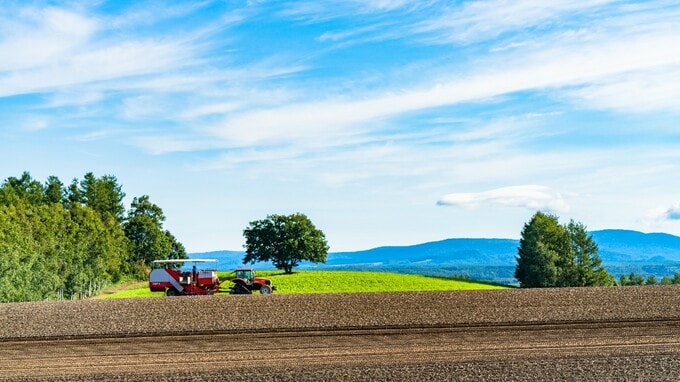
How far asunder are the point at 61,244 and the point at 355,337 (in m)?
33.5

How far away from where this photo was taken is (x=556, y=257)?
→ 75500 millimetres

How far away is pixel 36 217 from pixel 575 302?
39.0 m

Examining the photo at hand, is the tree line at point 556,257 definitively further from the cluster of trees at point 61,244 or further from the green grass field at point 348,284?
the cluster of trees at point 61,244

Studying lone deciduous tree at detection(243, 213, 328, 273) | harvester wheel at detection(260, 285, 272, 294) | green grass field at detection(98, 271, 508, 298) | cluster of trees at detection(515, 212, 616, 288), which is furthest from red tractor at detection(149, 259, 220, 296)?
cluster of trees at detection(515, 212, 616, 288)

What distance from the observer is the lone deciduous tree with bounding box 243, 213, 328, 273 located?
7388 centimetres

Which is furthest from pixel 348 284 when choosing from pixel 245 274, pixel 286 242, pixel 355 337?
pixel 355 337

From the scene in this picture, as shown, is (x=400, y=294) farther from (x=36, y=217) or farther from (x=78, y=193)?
(x=78, y=193)

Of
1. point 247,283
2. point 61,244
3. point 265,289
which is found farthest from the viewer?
point 61,244

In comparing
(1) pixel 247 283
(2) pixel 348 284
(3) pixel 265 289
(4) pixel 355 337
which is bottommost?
(4) pixel 355 337

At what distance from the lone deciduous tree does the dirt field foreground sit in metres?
37.9

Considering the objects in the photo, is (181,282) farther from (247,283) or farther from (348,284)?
(348,284)

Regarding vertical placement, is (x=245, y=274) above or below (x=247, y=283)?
above

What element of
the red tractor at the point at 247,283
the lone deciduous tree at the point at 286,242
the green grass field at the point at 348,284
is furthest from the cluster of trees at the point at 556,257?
the red tractor at the point at 247,283

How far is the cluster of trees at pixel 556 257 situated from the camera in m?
74.4
